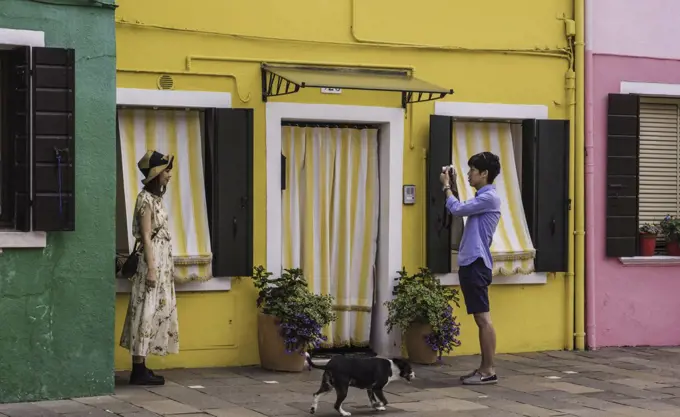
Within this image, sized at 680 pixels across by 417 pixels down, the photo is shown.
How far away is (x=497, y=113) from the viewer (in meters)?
11.5

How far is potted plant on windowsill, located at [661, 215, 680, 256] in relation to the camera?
12.3m

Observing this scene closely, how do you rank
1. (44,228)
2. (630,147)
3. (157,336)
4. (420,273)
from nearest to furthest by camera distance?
(44,228), (157,336), (420,273), (630,147)

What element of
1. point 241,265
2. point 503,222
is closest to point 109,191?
point 241,265

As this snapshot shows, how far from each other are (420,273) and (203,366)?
2.17 meters

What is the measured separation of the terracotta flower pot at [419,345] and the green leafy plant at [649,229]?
2.82m

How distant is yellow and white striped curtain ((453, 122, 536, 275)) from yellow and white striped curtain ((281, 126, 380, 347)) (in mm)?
846

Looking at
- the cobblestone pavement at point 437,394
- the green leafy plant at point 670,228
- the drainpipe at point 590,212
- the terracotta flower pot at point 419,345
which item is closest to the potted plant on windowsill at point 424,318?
Answer: the terracotta flower pot at point 419,345

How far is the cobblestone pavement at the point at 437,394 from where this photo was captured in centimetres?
849

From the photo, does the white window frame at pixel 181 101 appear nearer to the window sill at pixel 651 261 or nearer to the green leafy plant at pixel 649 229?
the window sill at pixel 651 261

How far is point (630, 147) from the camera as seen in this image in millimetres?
12039

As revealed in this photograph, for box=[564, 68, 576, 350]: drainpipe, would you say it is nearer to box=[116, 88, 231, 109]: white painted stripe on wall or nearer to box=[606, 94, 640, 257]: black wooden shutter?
box=[606, 94, 640, 257]: black wooden shutter

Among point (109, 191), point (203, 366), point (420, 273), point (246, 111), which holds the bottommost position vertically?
point (203, 366)

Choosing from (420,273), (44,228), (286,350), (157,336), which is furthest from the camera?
(420,273)

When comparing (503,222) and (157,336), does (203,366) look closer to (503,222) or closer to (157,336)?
(157,336)
